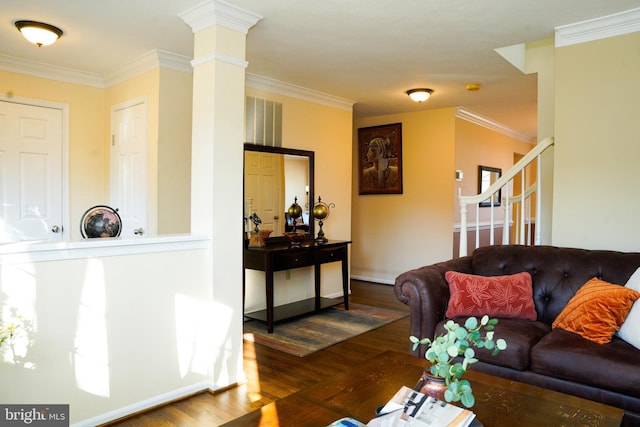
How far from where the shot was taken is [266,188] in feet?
15.1

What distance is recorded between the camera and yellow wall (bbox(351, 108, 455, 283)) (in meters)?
5.86

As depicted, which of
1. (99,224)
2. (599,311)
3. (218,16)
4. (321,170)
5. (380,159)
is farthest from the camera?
(380,159)

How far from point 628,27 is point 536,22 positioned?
1.98ft

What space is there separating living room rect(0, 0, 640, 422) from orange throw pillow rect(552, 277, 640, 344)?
35.5 inches

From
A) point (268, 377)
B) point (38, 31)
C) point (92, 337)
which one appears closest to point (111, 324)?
point (92, 337)

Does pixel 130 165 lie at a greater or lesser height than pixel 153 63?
lesser

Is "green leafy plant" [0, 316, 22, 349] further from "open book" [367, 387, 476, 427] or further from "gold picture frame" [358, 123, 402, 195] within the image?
"gold picture frame" [358, 123, 402, 195]

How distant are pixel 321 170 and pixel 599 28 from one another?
10.1 ft

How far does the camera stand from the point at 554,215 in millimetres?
3354

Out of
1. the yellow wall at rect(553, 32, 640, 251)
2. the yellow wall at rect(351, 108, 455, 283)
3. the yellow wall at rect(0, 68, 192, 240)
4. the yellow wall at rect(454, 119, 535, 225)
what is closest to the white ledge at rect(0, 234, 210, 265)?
the yellow wall at rect(0, 68, 192, 240)

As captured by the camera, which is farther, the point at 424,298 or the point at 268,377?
the point at 268,377

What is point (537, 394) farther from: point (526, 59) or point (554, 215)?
point (526, 59)

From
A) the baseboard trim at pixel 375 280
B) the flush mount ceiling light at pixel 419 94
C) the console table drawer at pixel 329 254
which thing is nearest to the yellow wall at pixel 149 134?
the console table drawer at pixel 329 254

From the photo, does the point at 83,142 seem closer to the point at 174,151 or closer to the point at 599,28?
the point at 174,151
